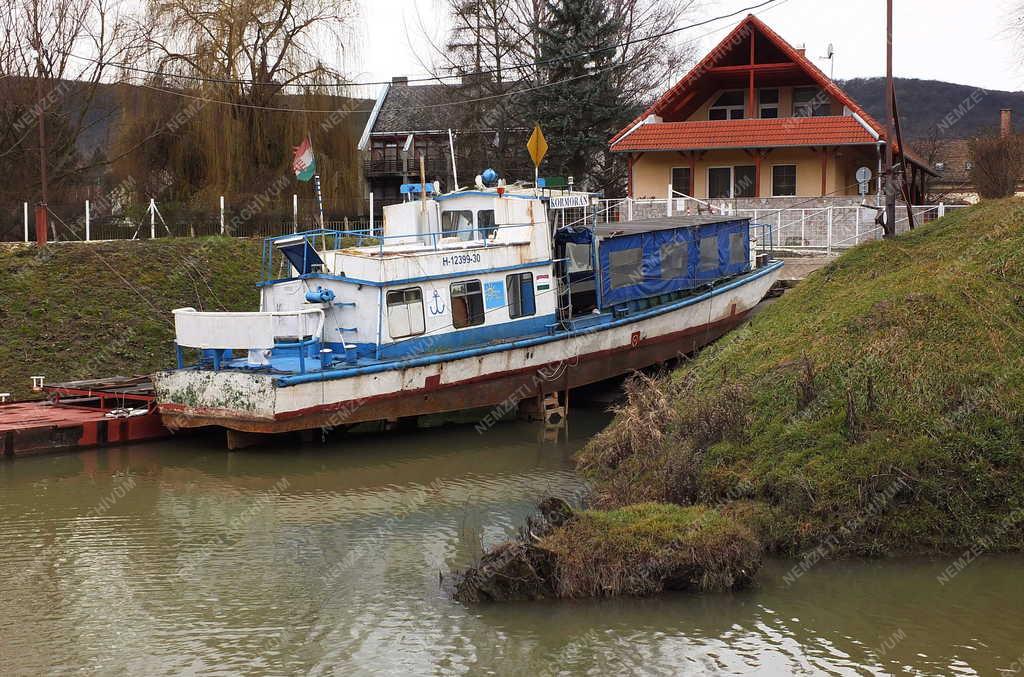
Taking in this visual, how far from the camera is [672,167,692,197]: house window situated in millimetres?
32344

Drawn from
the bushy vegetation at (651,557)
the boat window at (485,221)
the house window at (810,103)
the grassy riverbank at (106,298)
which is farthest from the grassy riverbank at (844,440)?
the house window at (810,103)

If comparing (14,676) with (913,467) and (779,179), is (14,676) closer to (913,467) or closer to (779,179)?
(913,467)

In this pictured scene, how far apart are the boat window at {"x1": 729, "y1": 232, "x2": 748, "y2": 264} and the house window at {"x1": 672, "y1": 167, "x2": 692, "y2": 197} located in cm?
1005

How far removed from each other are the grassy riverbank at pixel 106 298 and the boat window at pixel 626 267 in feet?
27.5

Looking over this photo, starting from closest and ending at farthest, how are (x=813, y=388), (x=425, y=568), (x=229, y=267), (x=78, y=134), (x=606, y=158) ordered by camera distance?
(x=425, y=568) < (x=813, y=388) < (x=229, y=267) < (x=78, y=134) < (x=606, y=158)

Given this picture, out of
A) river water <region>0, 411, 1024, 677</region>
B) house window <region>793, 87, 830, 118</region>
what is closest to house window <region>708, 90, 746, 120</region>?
house window <region>793, 87, 830, 118</region>

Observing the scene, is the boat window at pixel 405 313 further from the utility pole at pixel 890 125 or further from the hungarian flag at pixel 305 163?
the utility pole at pixel 890 125

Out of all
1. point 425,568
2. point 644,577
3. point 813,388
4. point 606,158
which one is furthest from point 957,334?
point 606,158

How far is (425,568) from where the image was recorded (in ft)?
37.1

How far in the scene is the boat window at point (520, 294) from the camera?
18953 mm

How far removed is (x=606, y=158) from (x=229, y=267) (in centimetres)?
1779

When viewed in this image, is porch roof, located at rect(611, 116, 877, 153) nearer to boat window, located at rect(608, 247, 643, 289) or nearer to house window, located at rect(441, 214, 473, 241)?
boat window, located at rect(608, 247, 643, 289)

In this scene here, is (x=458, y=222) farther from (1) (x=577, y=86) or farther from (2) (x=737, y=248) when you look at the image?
(1) (x=577, y=86)

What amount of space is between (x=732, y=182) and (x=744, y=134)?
178 centimetres
